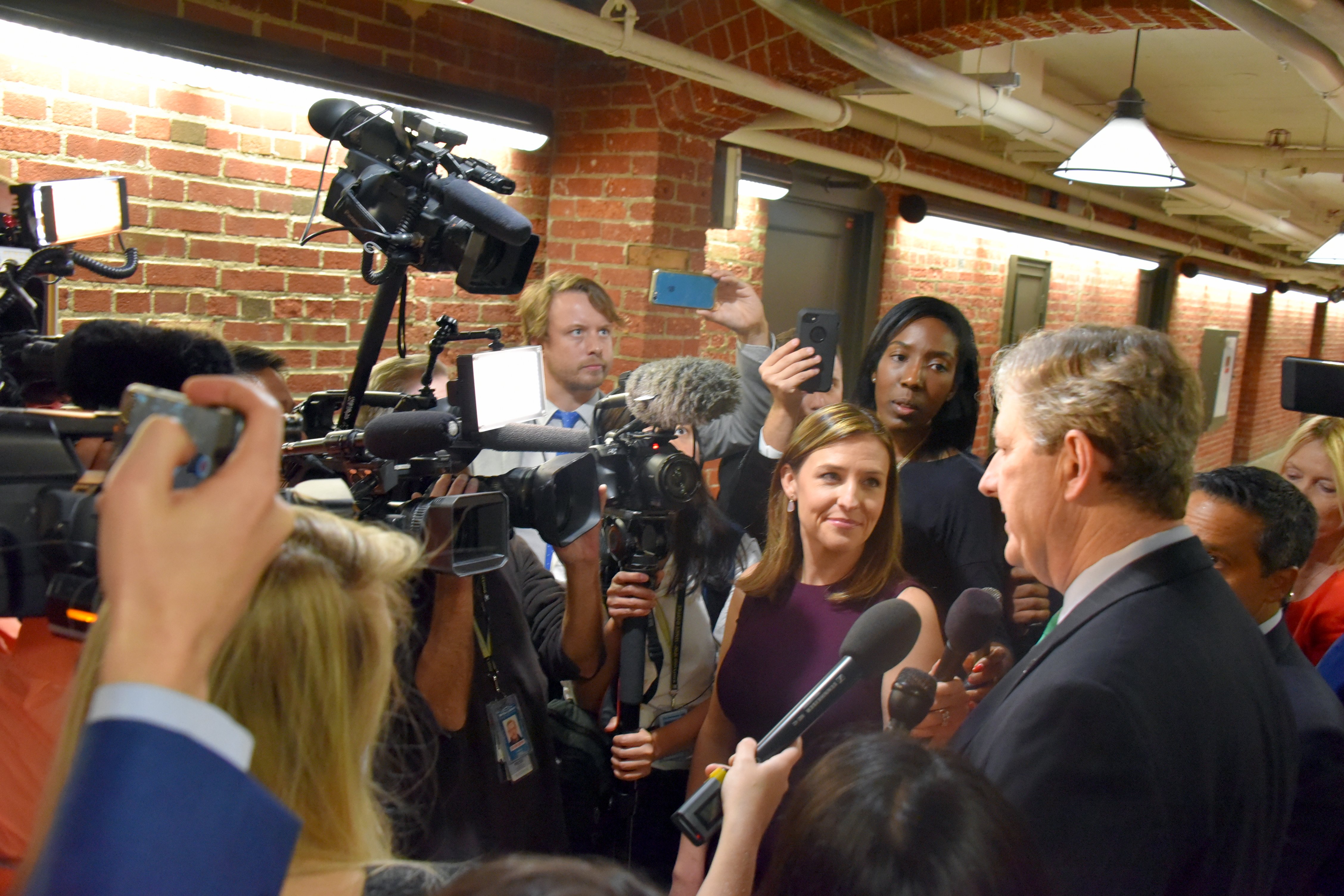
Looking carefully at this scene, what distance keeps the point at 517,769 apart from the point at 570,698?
1.62ft

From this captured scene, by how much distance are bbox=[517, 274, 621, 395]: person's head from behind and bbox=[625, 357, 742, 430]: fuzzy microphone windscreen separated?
22.4 inches

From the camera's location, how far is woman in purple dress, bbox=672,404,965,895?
64.9 inches

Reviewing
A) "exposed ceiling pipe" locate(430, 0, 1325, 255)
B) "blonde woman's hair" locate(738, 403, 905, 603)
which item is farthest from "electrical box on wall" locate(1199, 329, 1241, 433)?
"blonde woman's hair" locate(738, 403, 905, 603)

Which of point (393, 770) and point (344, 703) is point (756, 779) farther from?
point (393, 770)

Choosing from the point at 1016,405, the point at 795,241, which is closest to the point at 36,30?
the point at 1016,405

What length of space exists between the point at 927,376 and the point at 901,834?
167cm

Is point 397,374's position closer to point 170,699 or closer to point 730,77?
point 730,77

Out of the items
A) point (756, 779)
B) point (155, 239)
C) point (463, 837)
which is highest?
point (155, 239)

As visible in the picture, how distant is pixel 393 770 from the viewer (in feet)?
4.47

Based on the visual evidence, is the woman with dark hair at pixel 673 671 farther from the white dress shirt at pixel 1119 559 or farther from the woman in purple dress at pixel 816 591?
the white dress shirt at pixel 1119 559

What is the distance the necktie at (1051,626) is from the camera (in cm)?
112

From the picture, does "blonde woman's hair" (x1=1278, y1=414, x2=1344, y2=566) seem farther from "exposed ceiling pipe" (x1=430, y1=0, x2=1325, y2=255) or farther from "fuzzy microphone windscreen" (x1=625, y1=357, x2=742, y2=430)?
"exposed ceiling pipe" (x1=430, y1=0, x2=1325, y2=255)

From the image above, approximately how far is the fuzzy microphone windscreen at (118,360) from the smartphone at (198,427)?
2.37ft

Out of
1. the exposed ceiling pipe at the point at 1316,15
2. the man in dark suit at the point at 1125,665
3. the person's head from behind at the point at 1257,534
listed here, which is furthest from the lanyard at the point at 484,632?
the exposed ceiling pipe at the point at 1316,15
